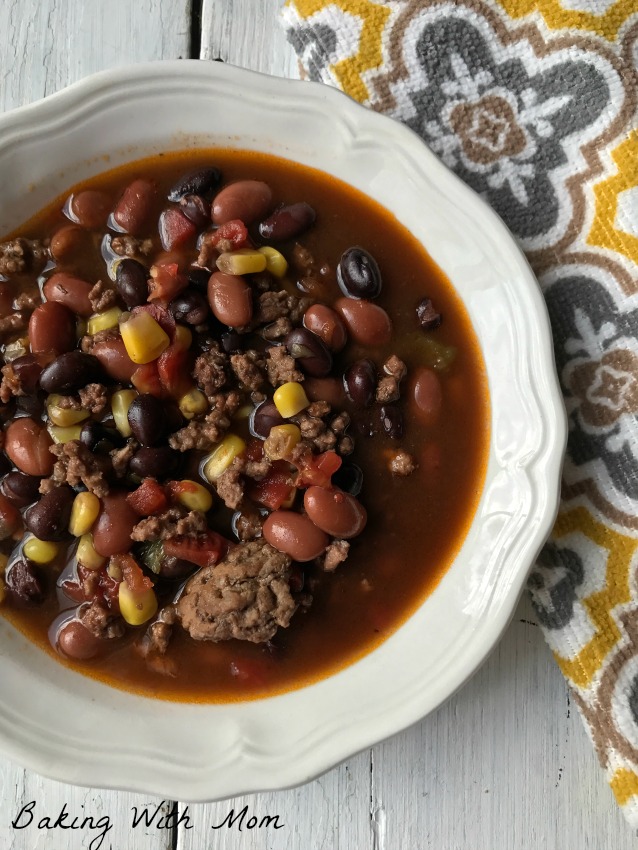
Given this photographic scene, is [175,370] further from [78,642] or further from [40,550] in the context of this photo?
[78,642]

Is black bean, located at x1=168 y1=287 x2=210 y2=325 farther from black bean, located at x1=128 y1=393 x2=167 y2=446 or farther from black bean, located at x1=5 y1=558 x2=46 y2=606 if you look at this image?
black bean, located at x1=5 y1=558 x2=46 y2=606

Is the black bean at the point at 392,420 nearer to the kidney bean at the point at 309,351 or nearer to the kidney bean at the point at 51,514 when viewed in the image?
the kidney bean at the point at 309,351

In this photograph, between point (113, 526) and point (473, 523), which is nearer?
point (113, 526)

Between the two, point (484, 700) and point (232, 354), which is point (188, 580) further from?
point (484, 700)

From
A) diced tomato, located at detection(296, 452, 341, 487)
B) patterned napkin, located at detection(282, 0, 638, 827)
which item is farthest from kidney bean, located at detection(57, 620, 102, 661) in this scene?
patterned napkin, located at detection(282, 0, 638, 827)

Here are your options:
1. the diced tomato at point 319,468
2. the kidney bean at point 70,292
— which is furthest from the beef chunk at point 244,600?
the kidney bean at point 70,292

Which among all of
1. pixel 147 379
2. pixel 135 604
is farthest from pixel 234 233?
pixel 135 604
